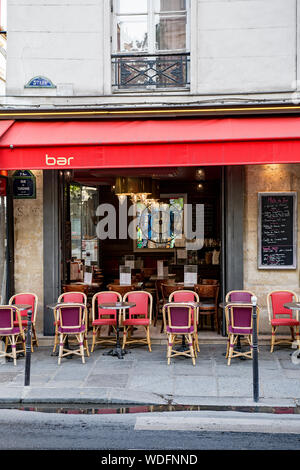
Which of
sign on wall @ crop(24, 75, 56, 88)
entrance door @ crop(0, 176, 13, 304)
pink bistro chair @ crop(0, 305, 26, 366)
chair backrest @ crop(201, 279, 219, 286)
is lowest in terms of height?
pink bistro chair @ crop(0, 305, 26, 366)

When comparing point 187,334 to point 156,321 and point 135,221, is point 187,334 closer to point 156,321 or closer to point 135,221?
point 156,321

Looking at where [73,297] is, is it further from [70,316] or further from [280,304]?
[280,304]

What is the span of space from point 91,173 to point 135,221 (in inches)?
128

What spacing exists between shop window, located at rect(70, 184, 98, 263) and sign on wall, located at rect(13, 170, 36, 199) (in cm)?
269

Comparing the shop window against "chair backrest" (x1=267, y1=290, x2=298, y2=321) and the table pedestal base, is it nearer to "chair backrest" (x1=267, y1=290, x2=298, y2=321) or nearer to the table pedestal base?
the table pedestal base

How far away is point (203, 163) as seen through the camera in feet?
29.9

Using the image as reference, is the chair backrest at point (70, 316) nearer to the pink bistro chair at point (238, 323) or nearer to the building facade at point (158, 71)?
the building facade at point (158, 71)

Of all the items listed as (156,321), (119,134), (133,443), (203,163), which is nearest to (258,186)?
(203,163)

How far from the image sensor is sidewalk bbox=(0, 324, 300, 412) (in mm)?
7473

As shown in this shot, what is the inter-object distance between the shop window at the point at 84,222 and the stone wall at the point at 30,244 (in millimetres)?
2502

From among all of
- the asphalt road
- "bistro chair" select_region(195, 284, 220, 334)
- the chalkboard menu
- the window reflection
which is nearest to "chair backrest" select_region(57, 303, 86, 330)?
the asphalt road

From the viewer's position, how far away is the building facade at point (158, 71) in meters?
10.5

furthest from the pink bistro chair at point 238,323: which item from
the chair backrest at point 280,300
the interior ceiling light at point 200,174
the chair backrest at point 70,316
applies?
the interior ceiling light at point 200,174

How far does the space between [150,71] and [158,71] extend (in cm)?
16
